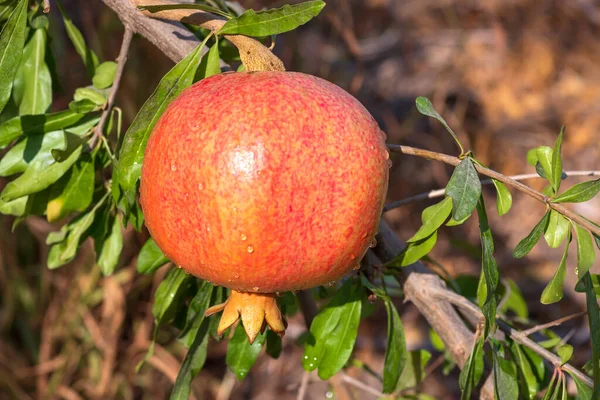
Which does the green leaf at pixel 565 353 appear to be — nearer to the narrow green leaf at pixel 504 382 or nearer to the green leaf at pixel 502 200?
the narrow green leaf at pixel 504 382

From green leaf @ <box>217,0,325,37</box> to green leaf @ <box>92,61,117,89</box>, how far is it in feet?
1.36

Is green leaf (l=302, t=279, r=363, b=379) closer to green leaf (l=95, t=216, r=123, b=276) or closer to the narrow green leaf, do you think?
the narrow green leaf

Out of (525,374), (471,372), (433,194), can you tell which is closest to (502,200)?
(433,194)

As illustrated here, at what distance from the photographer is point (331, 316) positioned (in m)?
1.24

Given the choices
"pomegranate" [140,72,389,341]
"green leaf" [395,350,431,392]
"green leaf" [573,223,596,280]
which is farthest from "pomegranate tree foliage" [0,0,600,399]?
"green leaf" [395,350,431,392]

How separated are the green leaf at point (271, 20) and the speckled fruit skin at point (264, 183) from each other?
12 cm

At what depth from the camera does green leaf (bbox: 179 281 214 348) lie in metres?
1.23

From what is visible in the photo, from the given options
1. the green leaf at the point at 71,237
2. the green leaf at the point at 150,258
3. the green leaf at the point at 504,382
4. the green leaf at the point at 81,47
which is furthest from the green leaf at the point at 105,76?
the green leaf at the point at 504,382

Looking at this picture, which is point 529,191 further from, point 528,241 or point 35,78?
point 35,78

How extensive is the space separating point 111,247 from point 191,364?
0.31 metres

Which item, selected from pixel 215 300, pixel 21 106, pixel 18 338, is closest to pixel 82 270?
pixel 18 338

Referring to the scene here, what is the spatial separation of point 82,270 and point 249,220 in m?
2.40

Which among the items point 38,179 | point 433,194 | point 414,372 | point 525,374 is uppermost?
point 38,179

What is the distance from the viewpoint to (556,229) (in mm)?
1016
